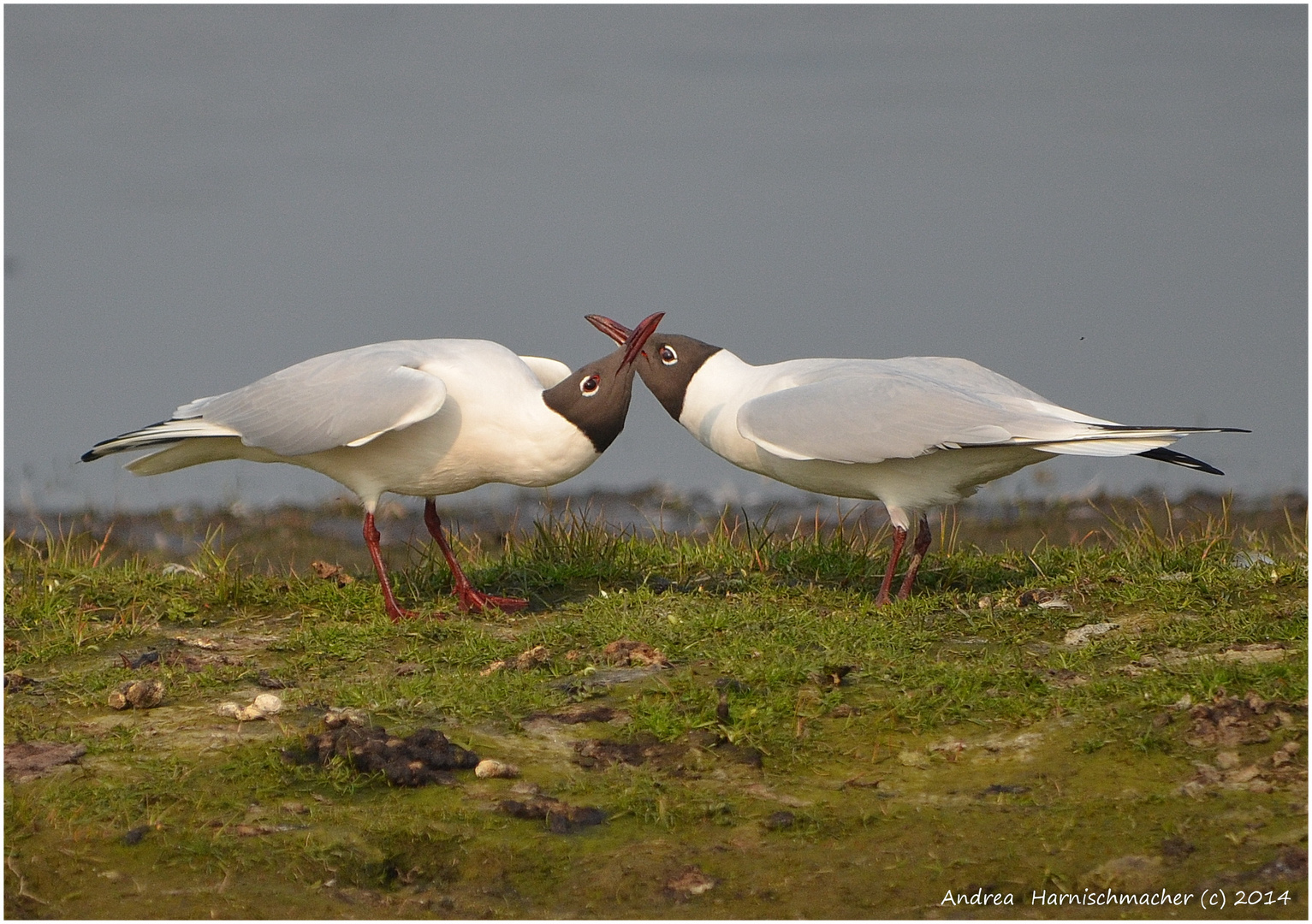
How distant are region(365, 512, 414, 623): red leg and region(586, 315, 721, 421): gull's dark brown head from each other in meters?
1.50

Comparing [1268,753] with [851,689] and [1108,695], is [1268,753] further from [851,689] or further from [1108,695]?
[851,689]

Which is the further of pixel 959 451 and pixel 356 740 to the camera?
pixel 959 451

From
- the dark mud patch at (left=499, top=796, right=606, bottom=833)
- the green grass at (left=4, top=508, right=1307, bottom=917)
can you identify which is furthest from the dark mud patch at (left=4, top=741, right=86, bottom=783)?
the dark mud patch at (left=499, top=796, right=606, bottom=833)

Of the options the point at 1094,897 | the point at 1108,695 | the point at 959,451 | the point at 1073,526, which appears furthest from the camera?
the point at 1073,526

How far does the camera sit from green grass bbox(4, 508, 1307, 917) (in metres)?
3.48

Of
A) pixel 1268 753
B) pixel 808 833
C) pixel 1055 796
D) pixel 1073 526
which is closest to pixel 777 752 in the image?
pixel 808 833

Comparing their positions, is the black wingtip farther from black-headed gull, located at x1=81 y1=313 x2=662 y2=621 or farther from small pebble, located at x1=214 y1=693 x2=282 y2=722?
small pebble, located at x1=214 y1=693 x2=282 y2=722

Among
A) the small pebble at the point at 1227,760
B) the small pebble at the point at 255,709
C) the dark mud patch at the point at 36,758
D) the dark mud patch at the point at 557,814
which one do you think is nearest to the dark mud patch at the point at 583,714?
the dark mud patch at the point at 557,814

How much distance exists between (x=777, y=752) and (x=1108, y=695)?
43.3 inches

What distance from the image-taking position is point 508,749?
13.9 ft

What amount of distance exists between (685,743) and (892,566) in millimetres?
2032

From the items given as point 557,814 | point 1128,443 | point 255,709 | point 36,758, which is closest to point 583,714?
point 557,814

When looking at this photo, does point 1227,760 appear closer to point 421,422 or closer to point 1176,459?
point 1176,459

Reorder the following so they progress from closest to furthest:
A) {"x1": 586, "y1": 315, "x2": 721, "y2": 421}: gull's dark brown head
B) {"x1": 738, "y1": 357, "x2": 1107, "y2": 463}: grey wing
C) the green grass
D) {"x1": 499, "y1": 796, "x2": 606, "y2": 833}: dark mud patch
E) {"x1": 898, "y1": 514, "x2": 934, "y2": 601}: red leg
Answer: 1. the green grass
2. {"x1": 499, "y1": 796, "x2": 606, "y2": 833}: dark mud patch
3. {"x1": 738, "y1": 357, "x2": 1107, "y2": 463}: grey wing
4. {"x1": 898, "y1": 514, "x2": 934, "y2": 601}: red leg
5. {"x1": 586, "y1": 315, "x2": 721, "y2": 421}: gull's dark brown head
